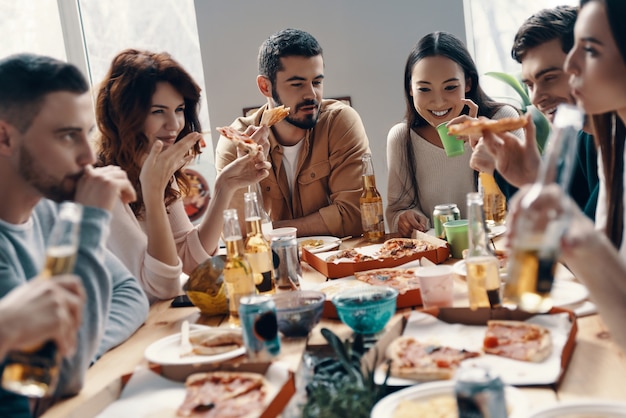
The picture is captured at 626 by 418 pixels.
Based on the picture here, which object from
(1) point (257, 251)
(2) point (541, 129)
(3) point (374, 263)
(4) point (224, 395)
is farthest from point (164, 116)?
(2) point (541, 129)

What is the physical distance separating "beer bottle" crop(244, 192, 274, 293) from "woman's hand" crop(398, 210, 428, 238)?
2.83 ft

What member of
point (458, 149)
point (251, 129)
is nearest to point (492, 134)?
point (458, 149)

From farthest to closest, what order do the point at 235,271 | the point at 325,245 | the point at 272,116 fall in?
the point at 272,116
the point at 325,245
the point at 235,271

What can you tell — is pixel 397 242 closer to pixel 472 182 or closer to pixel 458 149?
pixel 458 149

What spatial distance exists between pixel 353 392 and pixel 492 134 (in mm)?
1004

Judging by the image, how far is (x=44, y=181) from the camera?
137cm

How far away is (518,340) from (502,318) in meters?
0.14

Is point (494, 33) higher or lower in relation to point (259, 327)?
higher

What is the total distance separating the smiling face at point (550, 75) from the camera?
228 centimetres

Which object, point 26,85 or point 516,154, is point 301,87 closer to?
point 516,154

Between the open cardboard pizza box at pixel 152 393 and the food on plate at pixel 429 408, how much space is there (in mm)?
223

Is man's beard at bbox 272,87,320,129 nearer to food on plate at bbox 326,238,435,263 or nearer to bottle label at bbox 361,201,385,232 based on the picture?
bottle label at bbox 361,201,385,232

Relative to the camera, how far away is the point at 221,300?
176cm

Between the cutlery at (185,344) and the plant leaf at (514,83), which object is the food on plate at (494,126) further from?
the plant leaf at (514,83)
